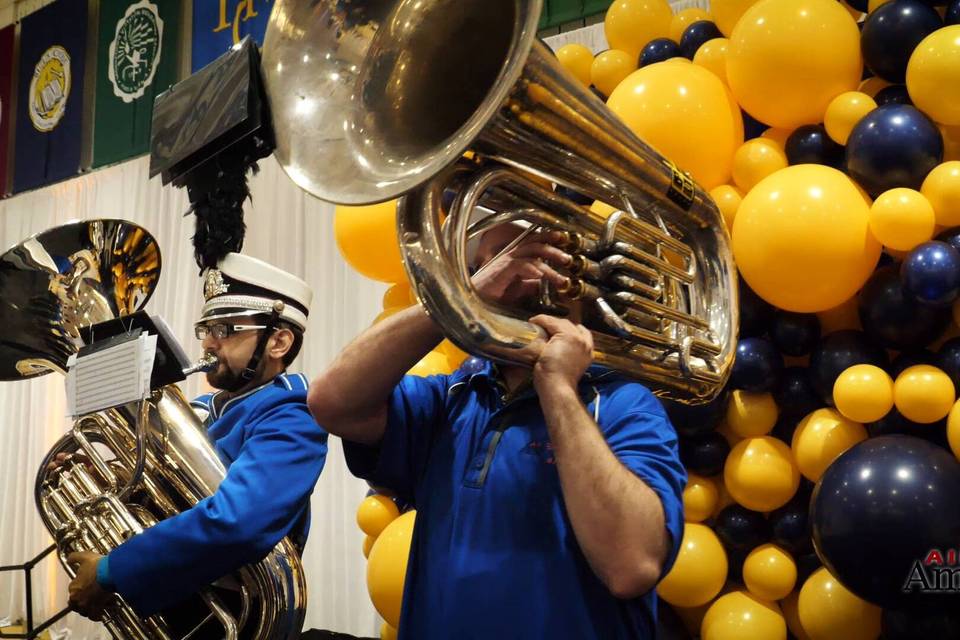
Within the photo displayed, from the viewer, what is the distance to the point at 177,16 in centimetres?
493

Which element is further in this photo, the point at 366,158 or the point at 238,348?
the point at 238,348

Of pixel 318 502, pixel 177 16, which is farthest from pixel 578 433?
pixel 177 16

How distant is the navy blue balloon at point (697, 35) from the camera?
2516 mm

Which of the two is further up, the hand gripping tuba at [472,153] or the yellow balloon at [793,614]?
the hand gripping tuba at [472,153]

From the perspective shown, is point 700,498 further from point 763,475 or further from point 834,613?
point 834,613

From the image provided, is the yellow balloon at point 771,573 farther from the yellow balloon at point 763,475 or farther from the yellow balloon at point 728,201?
the yellow balloon at point 728,201

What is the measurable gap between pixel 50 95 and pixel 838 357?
17.2ft

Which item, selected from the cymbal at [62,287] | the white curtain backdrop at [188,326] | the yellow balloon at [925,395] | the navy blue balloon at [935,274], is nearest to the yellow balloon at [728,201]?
the navy blue balloon at [935,274]

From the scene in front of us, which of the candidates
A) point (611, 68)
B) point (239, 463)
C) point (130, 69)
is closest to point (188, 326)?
point (130, 69)

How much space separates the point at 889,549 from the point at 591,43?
255 cm

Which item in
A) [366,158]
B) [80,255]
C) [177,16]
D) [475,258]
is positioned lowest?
[475,258]

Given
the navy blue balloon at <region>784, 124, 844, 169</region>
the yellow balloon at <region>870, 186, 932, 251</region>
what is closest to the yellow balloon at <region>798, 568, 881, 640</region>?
the yellow balloon at <region>870, 186, 932, 251</region>

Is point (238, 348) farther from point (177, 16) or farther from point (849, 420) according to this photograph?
point (177, 16)

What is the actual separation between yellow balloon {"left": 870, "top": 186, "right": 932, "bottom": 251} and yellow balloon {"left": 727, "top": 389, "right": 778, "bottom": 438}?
51 cm
